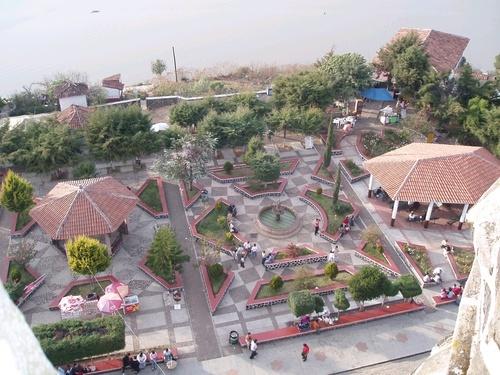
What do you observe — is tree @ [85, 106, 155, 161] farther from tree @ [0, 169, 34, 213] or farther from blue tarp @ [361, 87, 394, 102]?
blue tarp @ [361, 87, 394, 102]

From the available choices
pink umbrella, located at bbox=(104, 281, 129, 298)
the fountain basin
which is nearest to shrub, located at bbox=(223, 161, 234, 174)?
the fountain basin

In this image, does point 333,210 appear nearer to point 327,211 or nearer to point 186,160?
point 327,211

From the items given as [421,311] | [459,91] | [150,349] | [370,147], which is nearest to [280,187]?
[370,147]

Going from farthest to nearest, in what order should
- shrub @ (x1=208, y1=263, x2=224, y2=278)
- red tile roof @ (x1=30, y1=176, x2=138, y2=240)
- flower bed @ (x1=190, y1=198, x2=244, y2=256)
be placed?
flower bed @ (x1=190, y1=198, x2=244, y2=256) → red tile roof @ (x1=30, y1=176, x2=138, y2=240) → shrub @ (x1=208, y1=263, x2=224, y2=278)

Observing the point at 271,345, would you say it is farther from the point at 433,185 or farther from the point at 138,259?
the point at 433,185

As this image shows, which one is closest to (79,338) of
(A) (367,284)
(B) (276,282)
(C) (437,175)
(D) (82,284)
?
(D) (82,284)

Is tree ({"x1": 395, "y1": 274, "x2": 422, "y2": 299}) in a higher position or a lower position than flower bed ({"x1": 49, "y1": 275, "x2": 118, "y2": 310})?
higher
